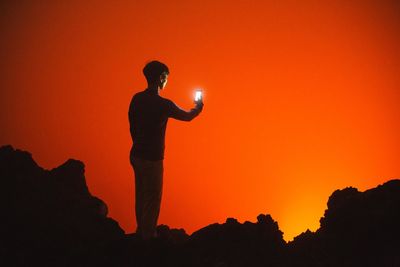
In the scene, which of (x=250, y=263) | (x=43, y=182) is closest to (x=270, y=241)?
(x=250, y=263)

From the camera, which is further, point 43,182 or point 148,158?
point 43,182

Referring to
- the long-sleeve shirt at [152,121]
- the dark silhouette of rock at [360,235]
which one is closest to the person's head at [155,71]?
the long-sleeve shirt at [152,121]

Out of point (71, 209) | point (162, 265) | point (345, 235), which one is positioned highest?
point (71, 209)

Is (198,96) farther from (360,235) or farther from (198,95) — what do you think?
(360,235)

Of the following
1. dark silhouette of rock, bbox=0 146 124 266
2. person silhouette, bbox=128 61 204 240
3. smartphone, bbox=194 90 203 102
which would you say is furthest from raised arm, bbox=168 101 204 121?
dark silhouette of rock, bbox=0 146 124 266

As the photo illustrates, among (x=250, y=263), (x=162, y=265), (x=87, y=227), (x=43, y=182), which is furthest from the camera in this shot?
(x=43, y=182)

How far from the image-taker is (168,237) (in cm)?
613

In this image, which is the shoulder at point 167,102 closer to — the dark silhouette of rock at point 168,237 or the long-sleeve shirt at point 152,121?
the long-sleeve shirt at point 152,121

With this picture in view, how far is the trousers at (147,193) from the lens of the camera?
5887mm

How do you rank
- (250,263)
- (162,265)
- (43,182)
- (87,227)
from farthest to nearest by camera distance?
1. (43,182)
2. (250,263)
3. (87,227)
4. (162,265)

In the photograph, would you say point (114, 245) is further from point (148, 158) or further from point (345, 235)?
point (345, 235)

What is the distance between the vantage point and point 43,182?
6.58m

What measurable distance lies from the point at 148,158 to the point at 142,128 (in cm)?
53

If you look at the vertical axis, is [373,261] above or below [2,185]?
below
